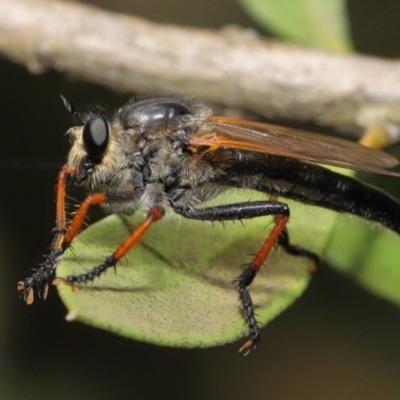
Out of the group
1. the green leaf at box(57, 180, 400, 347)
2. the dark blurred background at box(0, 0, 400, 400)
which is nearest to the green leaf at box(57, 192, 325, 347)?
the green leaf at box(57, 180, 400, 347)

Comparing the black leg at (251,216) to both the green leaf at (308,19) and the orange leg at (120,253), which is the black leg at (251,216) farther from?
the green leaf at (308,19)

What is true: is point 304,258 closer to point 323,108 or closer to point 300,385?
point 323,108

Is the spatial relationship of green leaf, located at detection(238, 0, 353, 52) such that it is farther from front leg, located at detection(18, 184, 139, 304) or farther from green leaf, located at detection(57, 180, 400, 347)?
front leg, located at detection(18, 184, 139, 304)

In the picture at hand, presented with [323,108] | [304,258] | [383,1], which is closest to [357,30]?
[383,1]

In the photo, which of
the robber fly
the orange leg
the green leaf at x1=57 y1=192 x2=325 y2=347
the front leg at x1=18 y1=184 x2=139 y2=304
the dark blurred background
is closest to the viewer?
the green leaf at x1=57 y1=192 x2=325 y2=347

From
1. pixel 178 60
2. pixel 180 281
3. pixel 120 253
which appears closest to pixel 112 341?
pixel 178 60

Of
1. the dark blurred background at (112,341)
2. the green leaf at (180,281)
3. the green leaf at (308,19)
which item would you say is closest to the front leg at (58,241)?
the green leaf at (180,281)

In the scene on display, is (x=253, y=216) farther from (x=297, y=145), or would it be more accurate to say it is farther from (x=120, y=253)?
(x=120, y=253)
